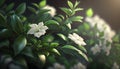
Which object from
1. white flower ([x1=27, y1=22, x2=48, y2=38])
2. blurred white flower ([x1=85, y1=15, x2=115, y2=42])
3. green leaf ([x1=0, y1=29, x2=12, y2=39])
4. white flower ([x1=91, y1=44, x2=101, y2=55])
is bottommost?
green leaf ([x1=0, y1=29, x2=12, y2=39])

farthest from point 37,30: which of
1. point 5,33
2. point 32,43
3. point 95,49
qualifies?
point 95,49

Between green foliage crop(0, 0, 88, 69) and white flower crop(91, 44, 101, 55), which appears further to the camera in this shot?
white flower crop(91, 44, 101, 55)

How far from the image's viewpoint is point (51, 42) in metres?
1.69

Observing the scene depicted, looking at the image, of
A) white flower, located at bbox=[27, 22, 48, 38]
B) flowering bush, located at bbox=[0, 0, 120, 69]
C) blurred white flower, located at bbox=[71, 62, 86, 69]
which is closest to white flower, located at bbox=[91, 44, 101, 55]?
flowering bush, located at bbox=[0, 0, 120, 69]

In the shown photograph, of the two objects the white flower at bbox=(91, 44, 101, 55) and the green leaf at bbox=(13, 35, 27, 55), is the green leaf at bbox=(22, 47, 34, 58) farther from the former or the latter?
the white flower at bbox=(91, 44, 101, 55)

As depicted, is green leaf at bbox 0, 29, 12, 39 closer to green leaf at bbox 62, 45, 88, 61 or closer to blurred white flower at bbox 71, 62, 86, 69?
green leaf at bbox 62, 45, 88, 61

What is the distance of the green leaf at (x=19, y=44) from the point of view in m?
1.44

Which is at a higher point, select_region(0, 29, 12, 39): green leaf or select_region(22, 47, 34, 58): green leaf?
select_region(0, 29, 12, 39): green leaf

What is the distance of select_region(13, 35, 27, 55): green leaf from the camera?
4.72ft

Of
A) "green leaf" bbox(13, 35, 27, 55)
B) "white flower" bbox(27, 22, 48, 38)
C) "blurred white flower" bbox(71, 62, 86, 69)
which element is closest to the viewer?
"green leaf" bbox(13, 35, 27, 55)

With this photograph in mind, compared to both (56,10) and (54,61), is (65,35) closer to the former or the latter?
(54,61)

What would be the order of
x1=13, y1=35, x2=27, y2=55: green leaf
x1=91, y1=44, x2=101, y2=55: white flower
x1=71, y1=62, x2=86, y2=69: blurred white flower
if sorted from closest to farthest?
1. x1=13, y1=35, x2=27, y2=55: green leaf
2. x1=71, y1=62, x2=86, y2=69: blurred white flower
3. x1=91, y1=44, x2=101, y2=55: white flower

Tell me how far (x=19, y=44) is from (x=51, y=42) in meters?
0.28

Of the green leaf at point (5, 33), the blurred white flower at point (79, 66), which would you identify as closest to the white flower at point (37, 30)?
the green leaf at point (5, 33)
